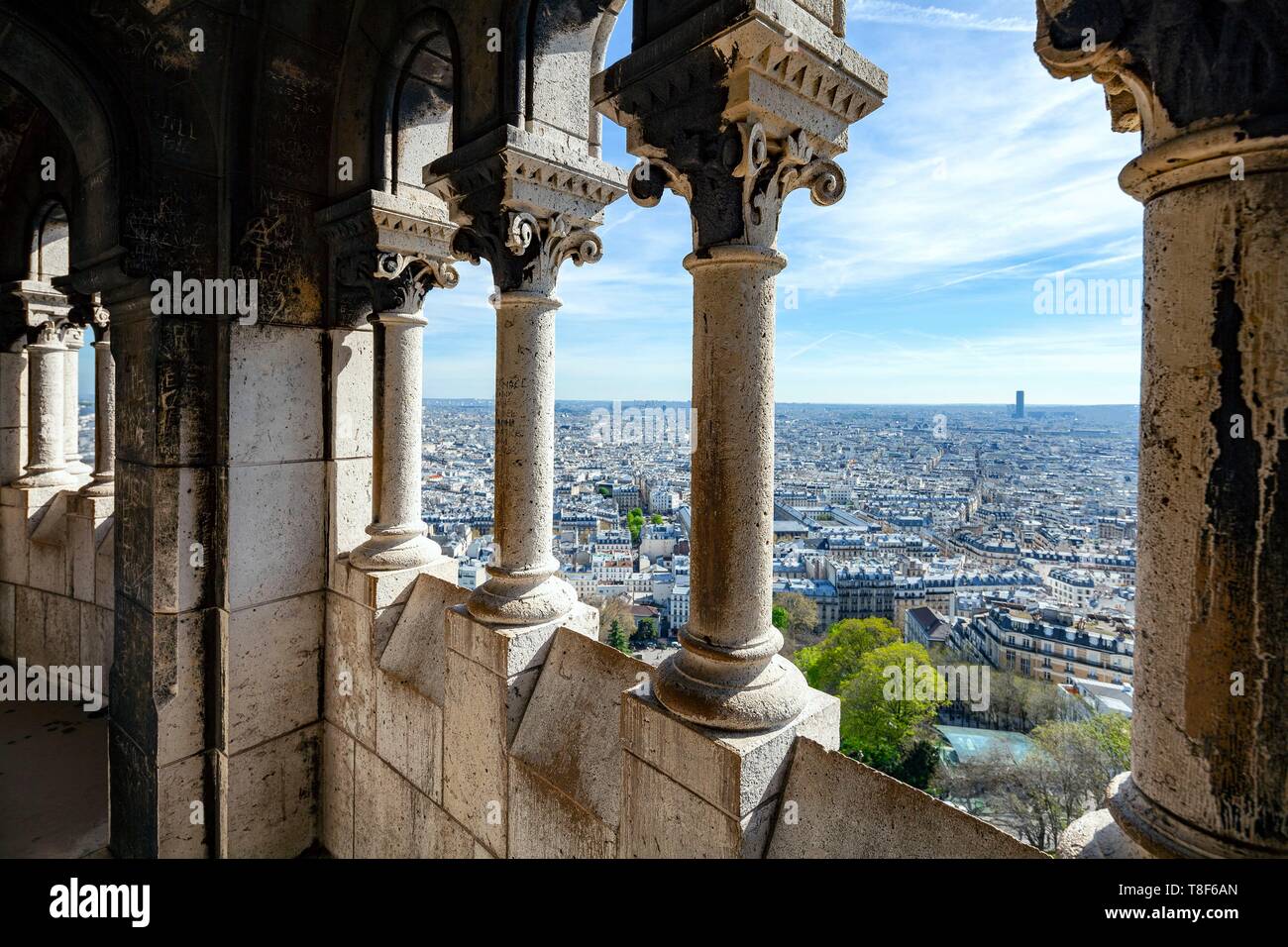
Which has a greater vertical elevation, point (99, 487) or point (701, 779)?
point (99, 487)

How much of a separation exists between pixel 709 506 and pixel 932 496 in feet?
63.3

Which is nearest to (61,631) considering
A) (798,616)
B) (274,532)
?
(274,532)

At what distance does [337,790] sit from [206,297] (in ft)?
12.5

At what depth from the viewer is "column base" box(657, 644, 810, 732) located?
2.52 metres

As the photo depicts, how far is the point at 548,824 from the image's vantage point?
3357 millimetres

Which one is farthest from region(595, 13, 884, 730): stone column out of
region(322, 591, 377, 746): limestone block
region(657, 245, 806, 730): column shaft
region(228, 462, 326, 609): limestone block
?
region(228, 462, 326, 609): limestone block

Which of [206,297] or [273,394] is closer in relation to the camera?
[206,297]

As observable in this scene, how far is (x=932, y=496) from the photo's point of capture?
65.4 ft

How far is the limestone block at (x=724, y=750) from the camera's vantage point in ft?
7.95

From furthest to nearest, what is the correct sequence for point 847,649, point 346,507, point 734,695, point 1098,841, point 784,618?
point 784,618 < point 847,649 < point 346,507 < point 734,695 < point 1098,841

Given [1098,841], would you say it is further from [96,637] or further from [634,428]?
[634,428]

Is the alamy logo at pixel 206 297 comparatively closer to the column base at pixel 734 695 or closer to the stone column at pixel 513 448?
the stone column at pixel 513 448
